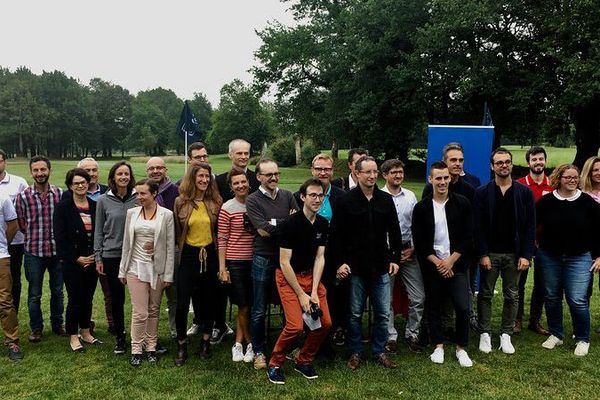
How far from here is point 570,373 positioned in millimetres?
4473

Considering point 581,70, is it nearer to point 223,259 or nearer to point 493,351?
point 493,351

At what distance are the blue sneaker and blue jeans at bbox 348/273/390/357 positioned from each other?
2.64 feet

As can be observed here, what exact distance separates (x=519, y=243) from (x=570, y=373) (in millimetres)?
1349

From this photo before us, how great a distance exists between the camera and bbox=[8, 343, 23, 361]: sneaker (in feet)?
15.9

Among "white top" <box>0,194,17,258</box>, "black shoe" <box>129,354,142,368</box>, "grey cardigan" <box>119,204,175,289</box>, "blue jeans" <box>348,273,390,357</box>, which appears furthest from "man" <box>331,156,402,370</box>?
"white top" <box>0,194,17,258</box>

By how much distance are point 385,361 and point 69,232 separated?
3618 mm

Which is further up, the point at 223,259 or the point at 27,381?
the point at 223,259

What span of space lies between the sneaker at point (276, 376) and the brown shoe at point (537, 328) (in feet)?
11.0

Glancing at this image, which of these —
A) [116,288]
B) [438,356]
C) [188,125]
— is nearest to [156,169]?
[116,288]

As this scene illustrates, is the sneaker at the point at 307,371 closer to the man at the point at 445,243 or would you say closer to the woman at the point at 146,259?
the man at the point at 445,243

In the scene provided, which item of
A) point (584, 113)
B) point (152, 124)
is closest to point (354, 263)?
point (584, 113)

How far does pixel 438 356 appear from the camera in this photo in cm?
474

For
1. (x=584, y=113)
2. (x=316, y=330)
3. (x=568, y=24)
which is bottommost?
(x=316, y=330)

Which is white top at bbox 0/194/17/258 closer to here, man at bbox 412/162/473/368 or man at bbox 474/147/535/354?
man at bbox 412/162/473/368
